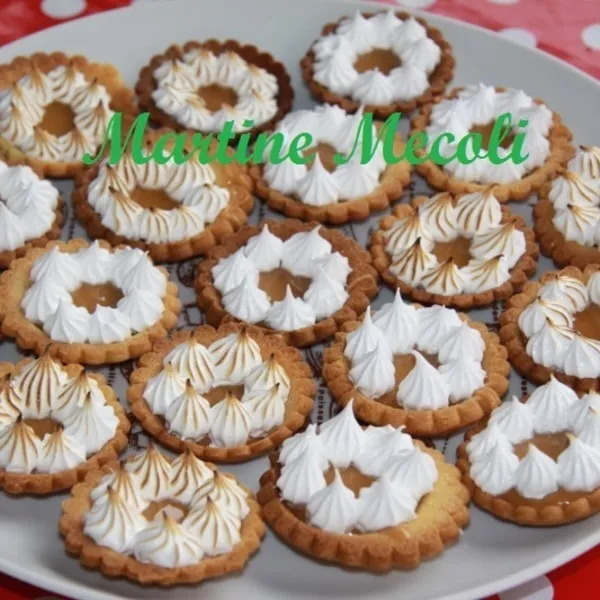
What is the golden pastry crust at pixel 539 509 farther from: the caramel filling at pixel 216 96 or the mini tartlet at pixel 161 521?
the caramel filling at pixel 216 96

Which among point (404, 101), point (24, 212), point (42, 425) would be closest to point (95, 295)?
point (24, 212)

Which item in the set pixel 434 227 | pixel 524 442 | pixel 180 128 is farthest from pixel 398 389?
pixel 180 128

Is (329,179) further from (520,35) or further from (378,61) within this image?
(520,35)

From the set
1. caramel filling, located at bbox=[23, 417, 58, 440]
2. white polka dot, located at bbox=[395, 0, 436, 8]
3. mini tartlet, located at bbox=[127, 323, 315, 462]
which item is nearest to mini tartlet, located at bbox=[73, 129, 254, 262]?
mini tartlet, located at bbox=[127, 323, 315, 462]

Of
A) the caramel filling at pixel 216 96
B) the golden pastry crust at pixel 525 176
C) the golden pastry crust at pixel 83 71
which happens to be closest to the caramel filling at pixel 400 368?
the golden pastry crust at pixel 525 176

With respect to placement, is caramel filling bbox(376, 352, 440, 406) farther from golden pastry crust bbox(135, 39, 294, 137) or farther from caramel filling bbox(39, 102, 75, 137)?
caramel filling bbox(39, 102, 75, 137)
